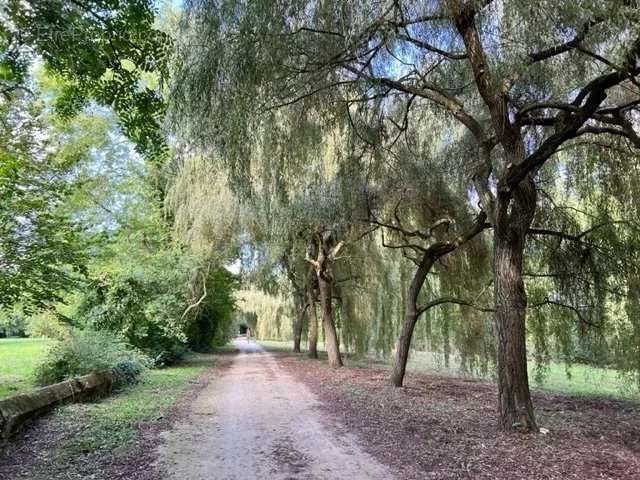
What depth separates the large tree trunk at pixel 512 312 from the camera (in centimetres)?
618

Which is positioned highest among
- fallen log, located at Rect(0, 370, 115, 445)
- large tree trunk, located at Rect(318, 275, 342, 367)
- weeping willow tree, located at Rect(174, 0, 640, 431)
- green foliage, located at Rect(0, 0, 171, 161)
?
weeping willow tree, located at Rect(174, 0, 640, 431)

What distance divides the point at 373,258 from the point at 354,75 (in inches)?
325

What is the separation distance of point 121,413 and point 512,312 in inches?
215

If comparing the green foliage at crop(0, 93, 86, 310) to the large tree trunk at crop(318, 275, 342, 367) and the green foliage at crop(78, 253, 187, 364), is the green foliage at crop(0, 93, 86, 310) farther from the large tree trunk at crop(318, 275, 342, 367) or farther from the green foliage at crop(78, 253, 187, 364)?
the large tree trunk at crop(318, 275, 342, 367)

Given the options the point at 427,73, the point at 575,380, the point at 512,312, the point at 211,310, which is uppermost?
the point at 427,73

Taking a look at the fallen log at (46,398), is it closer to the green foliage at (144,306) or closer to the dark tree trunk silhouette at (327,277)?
the green foliage at (144,306)

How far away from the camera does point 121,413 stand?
24.5 ft

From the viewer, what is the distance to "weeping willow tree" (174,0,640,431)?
553 cm

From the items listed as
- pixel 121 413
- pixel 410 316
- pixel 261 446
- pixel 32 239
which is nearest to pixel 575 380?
pixel 410 316

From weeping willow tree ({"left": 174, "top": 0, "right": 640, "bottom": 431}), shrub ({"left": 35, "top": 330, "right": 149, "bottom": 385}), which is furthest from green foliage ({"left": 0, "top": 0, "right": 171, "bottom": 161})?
shrub ({"left": 35, "top": 330, "right": 149, "bottom": 385})

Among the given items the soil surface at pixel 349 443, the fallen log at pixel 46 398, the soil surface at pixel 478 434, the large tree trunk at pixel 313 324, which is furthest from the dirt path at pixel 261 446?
the large tree trunk at pixel 313 324

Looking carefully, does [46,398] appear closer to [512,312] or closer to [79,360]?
A: [79,360]

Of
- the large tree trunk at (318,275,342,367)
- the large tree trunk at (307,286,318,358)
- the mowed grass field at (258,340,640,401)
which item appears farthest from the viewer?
the large tree trunk at (307,286,318,358)

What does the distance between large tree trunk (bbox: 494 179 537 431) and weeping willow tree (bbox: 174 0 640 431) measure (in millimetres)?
13
